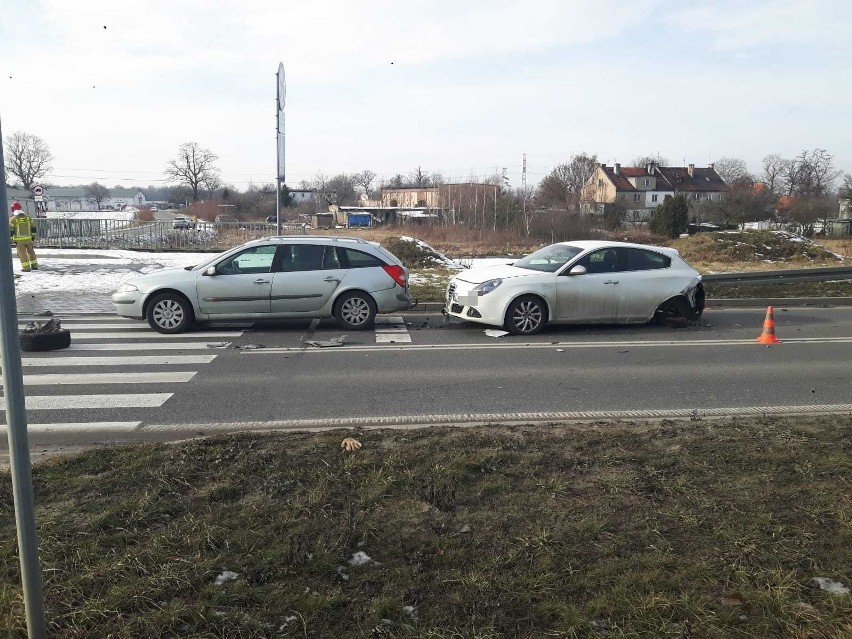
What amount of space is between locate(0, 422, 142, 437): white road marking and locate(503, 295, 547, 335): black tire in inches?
256

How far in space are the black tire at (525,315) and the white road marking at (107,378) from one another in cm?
523

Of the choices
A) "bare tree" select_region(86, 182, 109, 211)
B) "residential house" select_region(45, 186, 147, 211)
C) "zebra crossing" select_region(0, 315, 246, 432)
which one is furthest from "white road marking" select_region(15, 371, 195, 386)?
"bare tree" select_region(86, 182, 109, 211)

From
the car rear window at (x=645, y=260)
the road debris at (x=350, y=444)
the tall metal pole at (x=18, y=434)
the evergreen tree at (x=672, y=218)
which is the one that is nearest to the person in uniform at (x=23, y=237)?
the car rear window at (x=645, y=260)

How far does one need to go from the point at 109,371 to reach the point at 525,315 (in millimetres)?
6393

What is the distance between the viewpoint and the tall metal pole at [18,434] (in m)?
2.45

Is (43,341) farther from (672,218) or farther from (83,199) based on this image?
(83,199)

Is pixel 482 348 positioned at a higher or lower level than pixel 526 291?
lower

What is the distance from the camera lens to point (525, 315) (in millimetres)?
11703

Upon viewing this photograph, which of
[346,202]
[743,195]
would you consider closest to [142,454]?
[743,195]

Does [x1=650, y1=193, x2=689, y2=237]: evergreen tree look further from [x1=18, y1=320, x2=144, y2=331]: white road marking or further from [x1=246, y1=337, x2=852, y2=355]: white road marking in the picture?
[x1=18, y1=320, x2=144, y2=331]: white road marking

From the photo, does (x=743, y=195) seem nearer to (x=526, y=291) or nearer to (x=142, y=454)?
(x=526, y=291)

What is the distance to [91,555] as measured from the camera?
3.68m

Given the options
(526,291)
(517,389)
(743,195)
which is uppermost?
(743,195)

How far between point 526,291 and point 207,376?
5.39 meters
